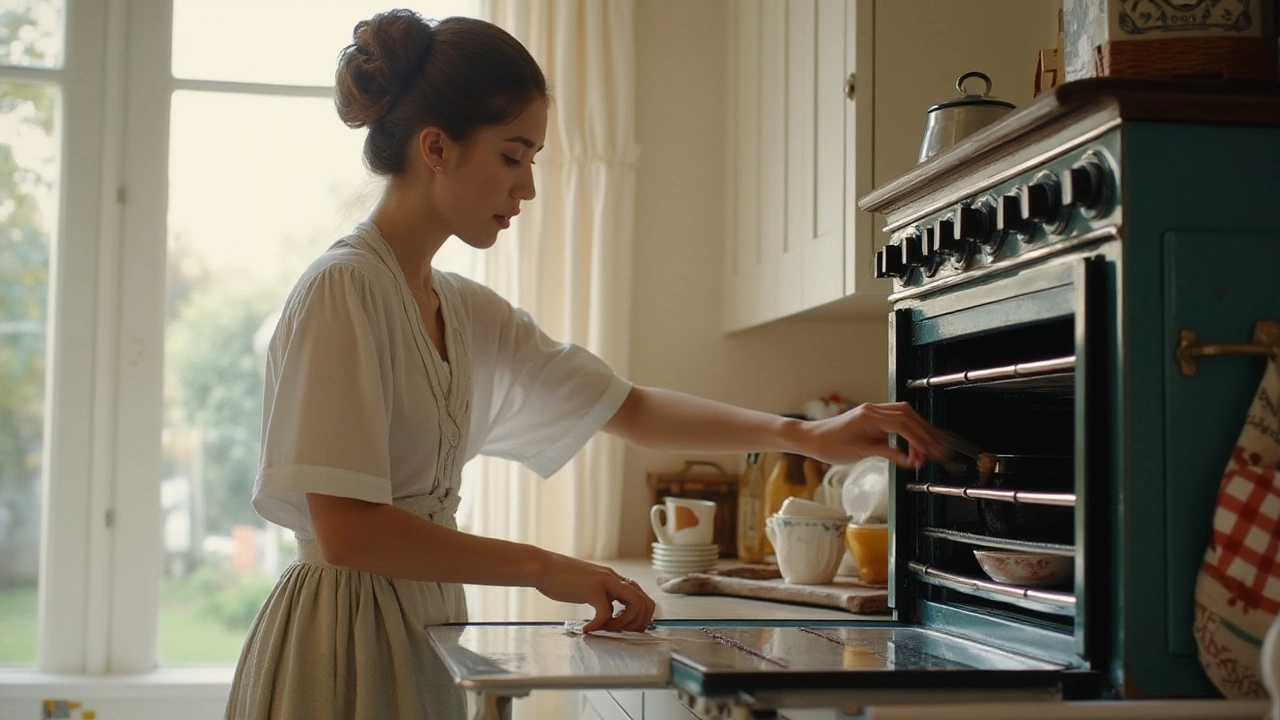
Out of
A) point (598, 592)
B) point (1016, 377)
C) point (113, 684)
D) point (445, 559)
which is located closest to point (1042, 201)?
point (1016, 377)

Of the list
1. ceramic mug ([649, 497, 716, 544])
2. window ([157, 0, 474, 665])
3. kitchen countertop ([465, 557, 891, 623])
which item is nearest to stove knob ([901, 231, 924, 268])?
kitchen countertop ([465, 557, 891, 623])

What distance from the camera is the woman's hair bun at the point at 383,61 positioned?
1.53 metres

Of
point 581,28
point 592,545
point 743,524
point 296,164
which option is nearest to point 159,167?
point 296,164

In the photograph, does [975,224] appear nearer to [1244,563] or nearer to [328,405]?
[1244,563]

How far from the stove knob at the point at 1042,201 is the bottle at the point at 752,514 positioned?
5.29 ft

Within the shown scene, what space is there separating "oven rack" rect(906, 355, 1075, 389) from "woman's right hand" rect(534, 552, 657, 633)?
38cm

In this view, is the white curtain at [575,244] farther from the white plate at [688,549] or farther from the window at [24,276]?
the window at [24,276]

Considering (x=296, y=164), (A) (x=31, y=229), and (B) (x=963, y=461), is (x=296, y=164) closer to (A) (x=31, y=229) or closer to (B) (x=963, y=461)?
(A) (x=31, y=229)

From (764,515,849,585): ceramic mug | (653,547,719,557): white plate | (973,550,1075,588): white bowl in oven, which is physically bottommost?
(653,547,719,557): white plate

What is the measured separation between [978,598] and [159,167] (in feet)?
7.39

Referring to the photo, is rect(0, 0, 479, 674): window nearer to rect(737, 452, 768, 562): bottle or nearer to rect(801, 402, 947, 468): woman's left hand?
rect(737, 452, 768, 562): bottle

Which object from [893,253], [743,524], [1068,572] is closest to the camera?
[1068,572]

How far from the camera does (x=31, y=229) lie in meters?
2.88

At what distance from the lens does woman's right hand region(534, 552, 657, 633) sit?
126 cm
